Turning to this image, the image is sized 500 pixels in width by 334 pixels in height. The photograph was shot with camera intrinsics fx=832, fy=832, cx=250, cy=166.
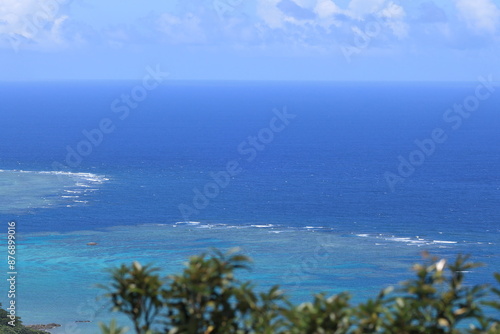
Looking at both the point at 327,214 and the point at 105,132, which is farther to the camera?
the point at 105,132

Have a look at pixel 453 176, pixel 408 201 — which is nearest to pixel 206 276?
pixel 408 201

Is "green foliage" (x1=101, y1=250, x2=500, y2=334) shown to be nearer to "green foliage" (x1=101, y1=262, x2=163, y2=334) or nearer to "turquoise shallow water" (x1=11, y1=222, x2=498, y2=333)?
"green foliage" (x1=101, y1=262, x2=163, y2=334)

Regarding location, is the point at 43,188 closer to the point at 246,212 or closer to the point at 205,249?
the point at 246,212

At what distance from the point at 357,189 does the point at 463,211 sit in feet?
61.7

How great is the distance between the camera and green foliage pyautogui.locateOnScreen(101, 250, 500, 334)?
63.4 feet

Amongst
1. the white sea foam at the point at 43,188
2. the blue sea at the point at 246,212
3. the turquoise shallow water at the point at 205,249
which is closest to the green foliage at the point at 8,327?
the turquoise shallow water at the point at 205,249

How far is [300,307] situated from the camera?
1980 centimetres

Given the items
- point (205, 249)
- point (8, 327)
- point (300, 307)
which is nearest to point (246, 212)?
point (205, 249)

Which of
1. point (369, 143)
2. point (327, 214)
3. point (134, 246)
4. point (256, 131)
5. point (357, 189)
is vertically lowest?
point (134, 246)

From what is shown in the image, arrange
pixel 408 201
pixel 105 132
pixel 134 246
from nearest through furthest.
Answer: pixel 134 246, pixel 408 201, pixel 105 132

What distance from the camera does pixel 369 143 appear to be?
6683 inches

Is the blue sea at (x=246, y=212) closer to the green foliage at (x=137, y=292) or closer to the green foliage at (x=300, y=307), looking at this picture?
the green foliage at (x=137, y=292)

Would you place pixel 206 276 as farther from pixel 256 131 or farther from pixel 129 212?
pixel 256 131

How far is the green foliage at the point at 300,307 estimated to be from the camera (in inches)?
760
